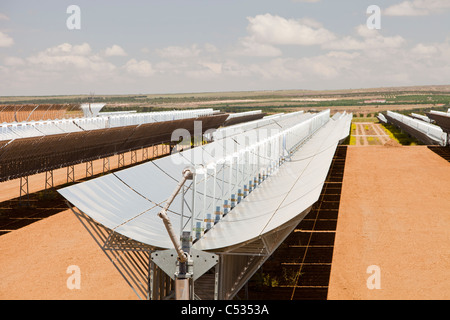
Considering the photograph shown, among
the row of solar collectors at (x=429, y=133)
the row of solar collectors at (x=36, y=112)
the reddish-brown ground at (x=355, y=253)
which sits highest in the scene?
the row of solar collectors at (x=36, y=112)

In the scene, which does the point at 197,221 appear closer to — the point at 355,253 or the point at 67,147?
the point at 355,253

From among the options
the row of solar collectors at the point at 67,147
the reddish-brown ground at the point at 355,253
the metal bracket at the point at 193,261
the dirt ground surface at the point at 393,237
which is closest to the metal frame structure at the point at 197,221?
the metal bracket at the point at 193,261

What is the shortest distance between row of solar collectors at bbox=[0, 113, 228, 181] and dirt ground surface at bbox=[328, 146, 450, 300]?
14066 mm

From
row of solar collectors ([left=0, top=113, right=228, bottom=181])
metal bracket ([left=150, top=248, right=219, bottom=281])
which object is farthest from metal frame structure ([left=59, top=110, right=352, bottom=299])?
row of solar collectors ([left=0, top=113, right=228, bottom=181])

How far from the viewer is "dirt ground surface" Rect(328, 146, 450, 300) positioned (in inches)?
580

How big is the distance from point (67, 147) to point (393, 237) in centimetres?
1716

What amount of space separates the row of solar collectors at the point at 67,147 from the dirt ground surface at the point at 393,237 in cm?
1407

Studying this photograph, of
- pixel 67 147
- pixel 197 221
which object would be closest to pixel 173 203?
pixel 197 221

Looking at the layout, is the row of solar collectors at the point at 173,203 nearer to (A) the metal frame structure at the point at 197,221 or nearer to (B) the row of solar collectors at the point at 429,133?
(A) the metal frame structure at the point at 197,221

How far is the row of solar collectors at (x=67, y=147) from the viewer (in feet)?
73.7

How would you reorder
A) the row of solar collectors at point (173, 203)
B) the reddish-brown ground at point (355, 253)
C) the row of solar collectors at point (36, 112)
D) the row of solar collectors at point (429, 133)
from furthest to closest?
the row of solar collectors at point (429, 133)
the row of solar collectors at point (36, 112)
the reddish-brown ground at point (355, 253)
the row of solar collectors at point (173, 203)

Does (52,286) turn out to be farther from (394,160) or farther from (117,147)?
(394,160)
